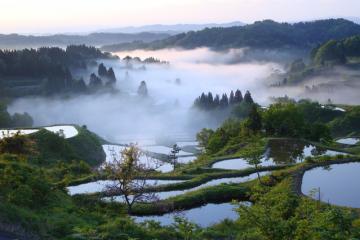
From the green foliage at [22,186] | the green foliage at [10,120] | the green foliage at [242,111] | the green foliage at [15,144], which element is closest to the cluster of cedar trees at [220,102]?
the green foliage at [242,111]

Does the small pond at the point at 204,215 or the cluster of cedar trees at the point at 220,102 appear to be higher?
the small pond at the point at 204,215

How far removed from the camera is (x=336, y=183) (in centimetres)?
3106

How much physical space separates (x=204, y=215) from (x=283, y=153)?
18867mm

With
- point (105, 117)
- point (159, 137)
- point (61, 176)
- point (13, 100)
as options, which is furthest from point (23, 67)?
point (61, 176)

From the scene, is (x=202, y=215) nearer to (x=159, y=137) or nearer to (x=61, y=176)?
(x=61, y=176)

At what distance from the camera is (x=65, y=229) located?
1906 cm

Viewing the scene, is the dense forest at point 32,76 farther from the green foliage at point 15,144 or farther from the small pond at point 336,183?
the small pond at point 336,183

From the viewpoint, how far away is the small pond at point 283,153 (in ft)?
133

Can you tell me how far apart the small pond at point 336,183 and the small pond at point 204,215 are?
5.29m

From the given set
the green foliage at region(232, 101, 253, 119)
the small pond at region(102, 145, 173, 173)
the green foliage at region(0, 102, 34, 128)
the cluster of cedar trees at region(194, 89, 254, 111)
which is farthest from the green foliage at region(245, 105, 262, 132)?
the cluster of cedar trees at region(194, 89, 254, 111)

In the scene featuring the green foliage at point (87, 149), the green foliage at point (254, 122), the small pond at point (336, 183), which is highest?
the small pond at point (336, 183)

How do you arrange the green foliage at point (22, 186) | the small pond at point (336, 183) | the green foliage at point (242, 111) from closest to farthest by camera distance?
the green foliage at point (22, 186) < the small pond at point (336, 183) < the green foliage at point (242, 111)

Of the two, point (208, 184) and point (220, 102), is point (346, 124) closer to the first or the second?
point (220, 102)

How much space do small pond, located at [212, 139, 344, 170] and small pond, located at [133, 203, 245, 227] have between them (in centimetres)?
1217
